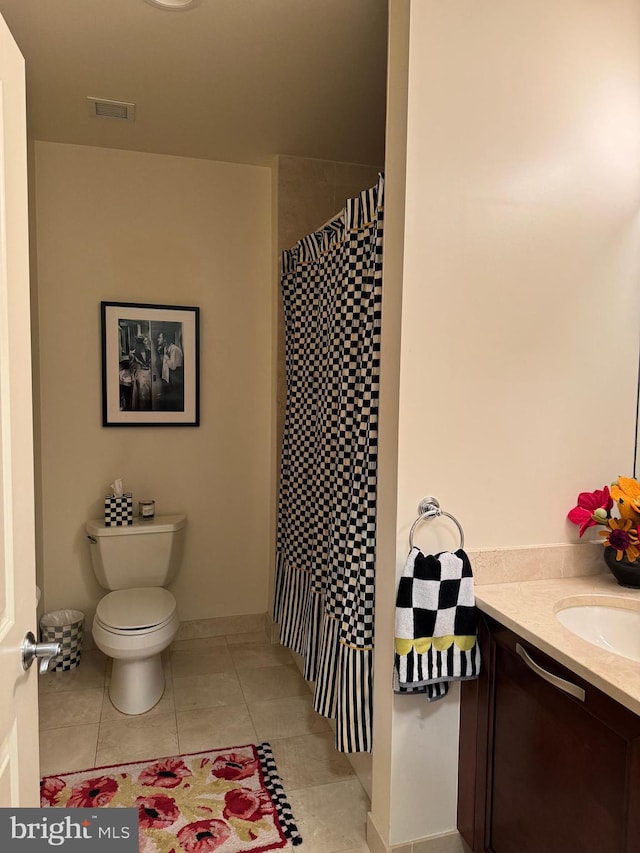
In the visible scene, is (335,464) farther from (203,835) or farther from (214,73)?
(214,73)

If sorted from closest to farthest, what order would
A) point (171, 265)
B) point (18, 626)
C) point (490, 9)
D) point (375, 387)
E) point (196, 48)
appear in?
point (18, 626) < point (490, 9) < point (375, 387) < point (196, 48) < point (171, 265)

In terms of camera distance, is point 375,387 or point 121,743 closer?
point 375,387

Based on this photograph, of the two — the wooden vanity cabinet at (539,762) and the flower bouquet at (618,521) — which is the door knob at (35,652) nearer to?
the wooden vanity cabinet at (539,762)

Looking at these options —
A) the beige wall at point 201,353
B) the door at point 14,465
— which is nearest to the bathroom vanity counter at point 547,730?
the door at point 14,465

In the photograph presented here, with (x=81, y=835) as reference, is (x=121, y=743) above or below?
below

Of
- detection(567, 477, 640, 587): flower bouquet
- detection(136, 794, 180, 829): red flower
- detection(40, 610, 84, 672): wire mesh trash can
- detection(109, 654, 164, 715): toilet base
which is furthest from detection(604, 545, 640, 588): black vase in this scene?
detection(40, 610, 84, 672): wire mesh trash can

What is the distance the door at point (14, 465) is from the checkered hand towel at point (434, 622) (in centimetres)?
89

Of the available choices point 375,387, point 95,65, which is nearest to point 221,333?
point 95,65

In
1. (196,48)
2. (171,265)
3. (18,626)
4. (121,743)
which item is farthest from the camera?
(171,265)

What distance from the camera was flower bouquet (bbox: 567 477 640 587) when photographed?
165cm

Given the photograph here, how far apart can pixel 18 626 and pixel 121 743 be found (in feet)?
5.15

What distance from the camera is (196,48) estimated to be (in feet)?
6.80

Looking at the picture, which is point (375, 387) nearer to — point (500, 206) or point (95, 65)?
point (500, 206)

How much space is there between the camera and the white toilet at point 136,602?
2.46m
